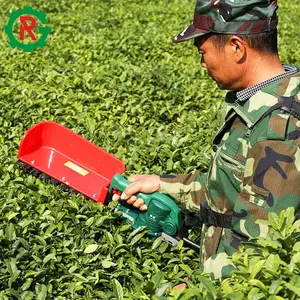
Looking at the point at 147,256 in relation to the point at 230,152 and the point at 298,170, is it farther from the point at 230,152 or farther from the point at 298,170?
the point at 298,170

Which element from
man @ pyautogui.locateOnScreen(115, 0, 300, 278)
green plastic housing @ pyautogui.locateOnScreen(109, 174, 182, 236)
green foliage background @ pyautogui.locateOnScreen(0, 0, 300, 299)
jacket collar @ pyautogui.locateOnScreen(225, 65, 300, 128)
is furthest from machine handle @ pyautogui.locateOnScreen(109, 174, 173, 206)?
jacket collar @ pyautogui.locateOnScreen(225, 65, 300, 128)

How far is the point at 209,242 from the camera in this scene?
3285 millimetres

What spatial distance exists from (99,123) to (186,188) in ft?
7.43

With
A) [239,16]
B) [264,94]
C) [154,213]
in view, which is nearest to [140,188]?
[154,213]

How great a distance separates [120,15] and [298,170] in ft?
27.5

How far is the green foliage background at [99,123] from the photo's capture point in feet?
12.1

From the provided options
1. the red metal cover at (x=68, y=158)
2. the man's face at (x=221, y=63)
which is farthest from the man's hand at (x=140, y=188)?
the man's face at (x=221, y=63)

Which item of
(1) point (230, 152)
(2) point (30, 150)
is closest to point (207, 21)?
(1) point (230, 152)

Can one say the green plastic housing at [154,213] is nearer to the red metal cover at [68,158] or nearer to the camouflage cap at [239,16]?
the red metal cover at [68,158]

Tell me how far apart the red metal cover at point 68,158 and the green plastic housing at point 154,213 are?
407mm

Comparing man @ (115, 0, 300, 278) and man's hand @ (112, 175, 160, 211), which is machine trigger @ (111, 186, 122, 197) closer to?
man's hand @ (112, 175, 160, 211)

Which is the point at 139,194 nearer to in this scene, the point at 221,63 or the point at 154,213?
the point at 154,213

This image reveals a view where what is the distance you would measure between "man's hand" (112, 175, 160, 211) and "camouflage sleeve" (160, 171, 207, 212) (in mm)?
39

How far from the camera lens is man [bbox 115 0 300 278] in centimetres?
281
